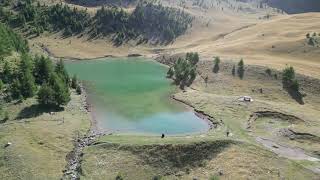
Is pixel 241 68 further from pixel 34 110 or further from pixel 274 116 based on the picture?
pixel 34 110

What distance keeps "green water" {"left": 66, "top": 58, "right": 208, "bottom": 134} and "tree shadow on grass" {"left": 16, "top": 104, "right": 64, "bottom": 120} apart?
9.30m

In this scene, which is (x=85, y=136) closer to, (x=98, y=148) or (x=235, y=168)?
(x=98, y=148)

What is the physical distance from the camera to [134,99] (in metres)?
107

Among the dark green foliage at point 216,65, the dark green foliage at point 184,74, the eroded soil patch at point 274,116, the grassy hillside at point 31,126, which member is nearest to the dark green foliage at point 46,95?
the grassy hillside at point 31,126

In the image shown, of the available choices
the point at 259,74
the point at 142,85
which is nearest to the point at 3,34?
the point at 142,85

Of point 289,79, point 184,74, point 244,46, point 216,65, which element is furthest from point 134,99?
point 244,46

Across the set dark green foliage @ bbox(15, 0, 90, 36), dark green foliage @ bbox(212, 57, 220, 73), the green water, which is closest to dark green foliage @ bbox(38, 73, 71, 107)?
the green water

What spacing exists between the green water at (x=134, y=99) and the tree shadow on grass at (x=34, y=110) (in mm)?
9300

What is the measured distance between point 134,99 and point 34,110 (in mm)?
26902

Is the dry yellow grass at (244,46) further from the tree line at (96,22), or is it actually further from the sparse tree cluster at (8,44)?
the sparse tree cluster at (8,44)

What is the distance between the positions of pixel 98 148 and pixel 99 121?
16253 mm

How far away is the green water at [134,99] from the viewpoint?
292 feet

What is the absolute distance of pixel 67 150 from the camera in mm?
74000

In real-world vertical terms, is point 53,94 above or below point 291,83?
below
